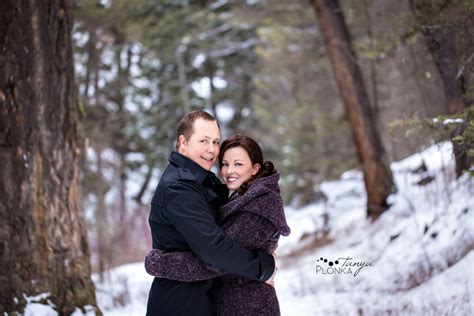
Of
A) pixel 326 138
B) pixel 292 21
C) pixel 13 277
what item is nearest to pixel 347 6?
pixel 292 21

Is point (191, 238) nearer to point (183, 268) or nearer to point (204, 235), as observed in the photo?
point (204, 235)

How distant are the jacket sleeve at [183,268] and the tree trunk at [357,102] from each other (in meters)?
7.79

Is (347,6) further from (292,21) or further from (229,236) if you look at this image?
(229,236)

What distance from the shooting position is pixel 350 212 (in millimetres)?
12195

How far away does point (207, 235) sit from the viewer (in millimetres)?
2516

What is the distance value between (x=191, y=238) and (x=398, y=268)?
4.54 m

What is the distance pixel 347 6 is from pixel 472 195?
7.45 m

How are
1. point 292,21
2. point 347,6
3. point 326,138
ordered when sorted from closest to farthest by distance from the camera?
point 347,6
point 292,21
point 326,138

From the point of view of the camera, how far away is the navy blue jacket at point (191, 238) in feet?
8.32

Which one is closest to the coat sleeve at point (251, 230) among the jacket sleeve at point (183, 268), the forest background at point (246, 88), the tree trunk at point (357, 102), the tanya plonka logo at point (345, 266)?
the jacket sleeve at point (183, 268)

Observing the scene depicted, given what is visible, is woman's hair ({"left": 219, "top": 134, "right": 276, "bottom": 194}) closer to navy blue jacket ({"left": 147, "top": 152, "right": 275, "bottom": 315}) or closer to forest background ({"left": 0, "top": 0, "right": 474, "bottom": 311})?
→ navy blue jacket ({"left": 147, "top": 152, "right": 275, "bottom": 315})

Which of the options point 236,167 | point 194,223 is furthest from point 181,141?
point 194,223

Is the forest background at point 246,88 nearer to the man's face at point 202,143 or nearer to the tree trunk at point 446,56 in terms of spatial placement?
the tree trunk at point 446,56

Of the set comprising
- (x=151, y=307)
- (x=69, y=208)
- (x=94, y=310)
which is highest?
(x=69, y=208)
